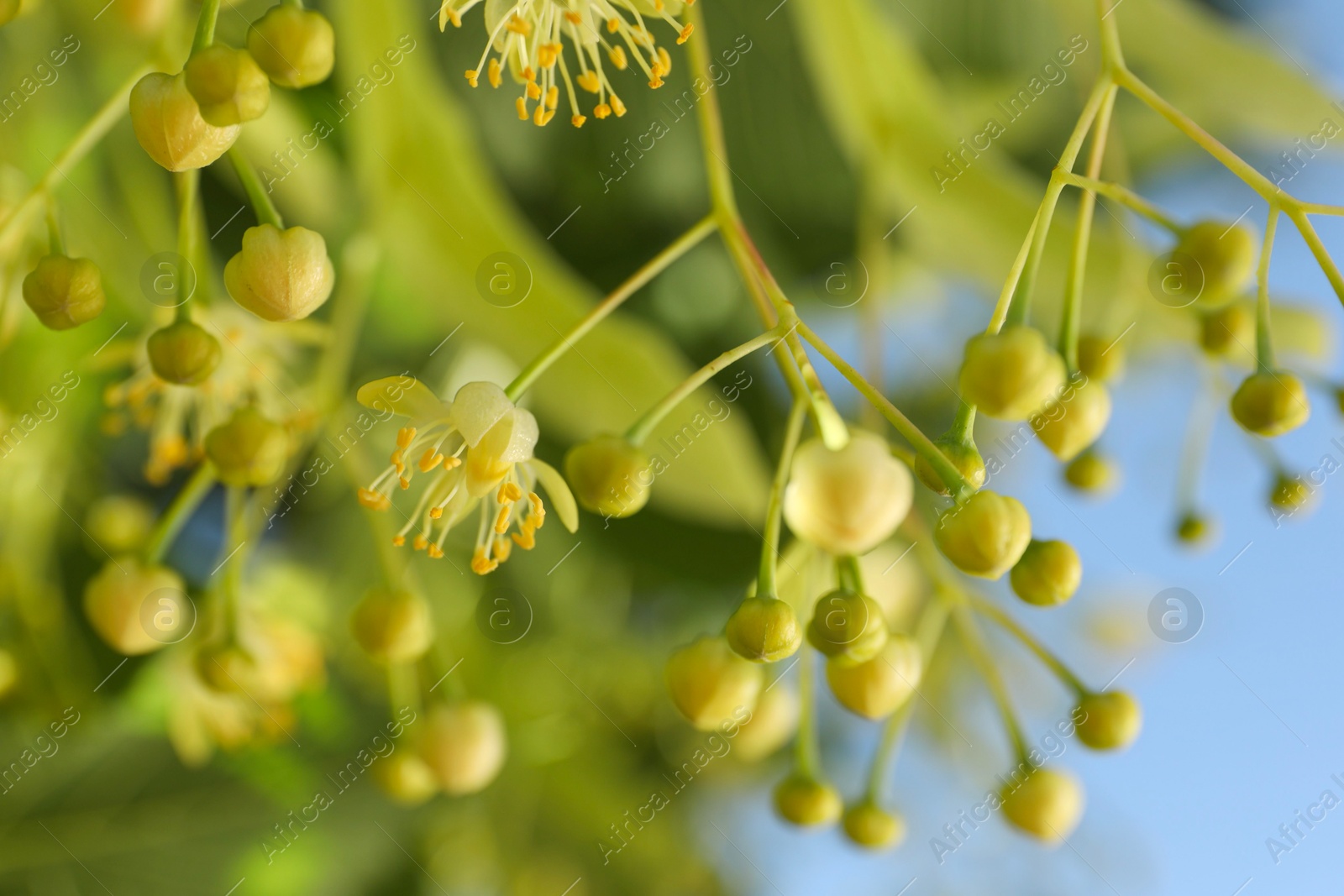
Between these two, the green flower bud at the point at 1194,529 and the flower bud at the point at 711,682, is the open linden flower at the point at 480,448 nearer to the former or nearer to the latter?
the flower bud at the point at 711,682

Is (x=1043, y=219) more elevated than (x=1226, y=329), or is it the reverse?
(x=1043, y=219)

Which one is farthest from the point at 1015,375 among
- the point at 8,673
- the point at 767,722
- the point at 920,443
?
the point at 8,673

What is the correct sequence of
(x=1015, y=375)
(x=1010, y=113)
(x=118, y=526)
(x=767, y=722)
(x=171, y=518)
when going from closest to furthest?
(x=1015, y=375) → (x=171, y=518) → (x=767, y=722) → (x=118, y=526) → (x=1010, y=113)

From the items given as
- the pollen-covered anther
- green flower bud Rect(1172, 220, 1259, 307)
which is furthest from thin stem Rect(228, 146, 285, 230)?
green flower bud Rect(1172, 220, 1259, 307)

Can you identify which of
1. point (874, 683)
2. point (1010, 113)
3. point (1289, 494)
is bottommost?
point (1010, 113)

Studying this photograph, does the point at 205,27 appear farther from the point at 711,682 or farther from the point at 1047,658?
the point at 1047,658

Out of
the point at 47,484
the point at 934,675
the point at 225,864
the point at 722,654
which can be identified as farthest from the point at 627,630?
the point at 722,654
